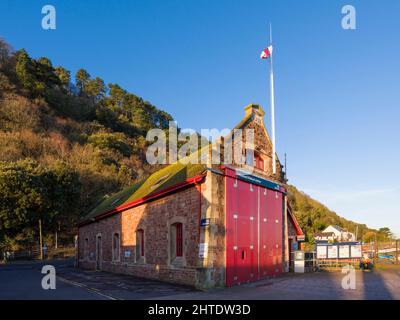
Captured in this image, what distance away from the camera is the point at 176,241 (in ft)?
50.3

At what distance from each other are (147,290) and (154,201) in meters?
5.03

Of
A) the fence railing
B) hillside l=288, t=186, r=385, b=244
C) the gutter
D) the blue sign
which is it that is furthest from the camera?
hillside l=288, t=186, r=385, b=244

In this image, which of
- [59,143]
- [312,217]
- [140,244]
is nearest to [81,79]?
[59,143]

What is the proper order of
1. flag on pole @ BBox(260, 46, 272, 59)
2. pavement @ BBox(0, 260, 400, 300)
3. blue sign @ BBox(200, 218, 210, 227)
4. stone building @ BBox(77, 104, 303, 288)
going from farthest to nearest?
flag on pole @ BBox(260, 46, 272, 59)
stone building @ BBox(77, 104, 303, 288)
blue sign @ BBox(200, 218, 210, 227)
pavement @ BBox(0, 260, 400, 300)

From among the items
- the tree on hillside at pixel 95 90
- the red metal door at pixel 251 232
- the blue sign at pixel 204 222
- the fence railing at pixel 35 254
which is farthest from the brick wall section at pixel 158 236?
the tree on hillside at pixel 95 90

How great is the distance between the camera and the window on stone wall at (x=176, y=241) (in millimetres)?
15111

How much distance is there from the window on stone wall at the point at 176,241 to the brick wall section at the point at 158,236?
19 cm

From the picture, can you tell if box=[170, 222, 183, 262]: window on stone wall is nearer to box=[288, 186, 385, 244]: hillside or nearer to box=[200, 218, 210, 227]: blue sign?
box=[200, 218, 210, 227]: blue sign

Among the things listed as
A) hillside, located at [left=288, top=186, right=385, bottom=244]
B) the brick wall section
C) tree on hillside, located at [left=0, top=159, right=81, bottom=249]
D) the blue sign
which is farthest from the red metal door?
hillside, located at [left=288, top=186, right=385, bottom=244]

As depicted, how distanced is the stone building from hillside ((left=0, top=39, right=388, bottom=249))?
13679mm

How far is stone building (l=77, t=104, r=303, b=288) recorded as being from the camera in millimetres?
13578

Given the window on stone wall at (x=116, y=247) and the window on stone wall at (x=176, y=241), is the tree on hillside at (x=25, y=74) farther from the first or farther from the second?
the window on stone wall at (x=176, y=241)

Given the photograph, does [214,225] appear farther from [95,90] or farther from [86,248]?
[95,90]
